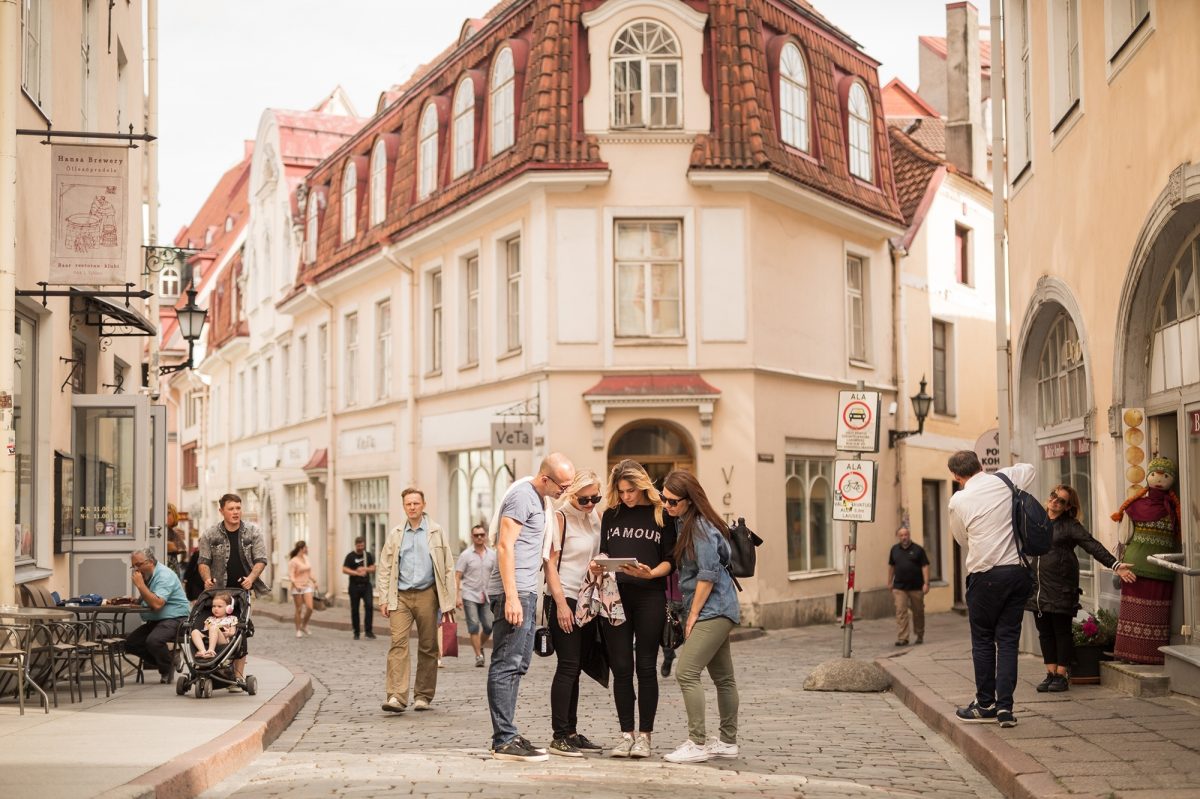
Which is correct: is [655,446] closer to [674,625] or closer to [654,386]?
[654,386]

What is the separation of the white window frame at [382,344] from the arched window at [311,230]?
457 centimetres

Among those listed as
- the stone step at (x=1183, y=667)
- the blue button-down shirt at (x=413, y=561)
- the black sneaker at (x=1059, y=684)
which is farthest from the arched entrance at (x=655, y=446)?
the stone step at (x=1183, y=667)

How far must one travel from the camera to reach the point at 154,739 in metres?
9.80

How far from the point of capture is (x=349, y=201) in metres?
32.5

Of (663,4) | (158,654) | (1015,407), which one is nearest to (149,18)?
(663,4)

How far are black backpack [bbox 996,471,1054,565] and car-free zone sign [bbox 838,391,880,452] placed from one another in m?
5.01

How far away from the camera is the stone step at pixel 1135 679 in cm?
1163

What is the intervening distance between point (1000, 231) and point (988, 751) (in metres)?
9.53

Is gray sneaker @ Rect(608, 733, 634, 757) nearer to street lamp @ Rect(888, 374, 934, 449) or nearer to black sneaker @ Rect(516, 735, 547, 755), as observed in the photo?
black sneaker @ Rect(516, 735, 547, 755)

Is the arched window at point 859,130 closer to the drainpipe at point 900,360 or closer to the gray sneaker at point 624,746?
the drainpipe at point 900,360

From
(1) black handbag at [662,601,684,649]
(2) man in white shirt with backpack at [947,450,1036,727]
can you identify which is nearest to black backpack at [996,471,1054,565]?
(2) man in white shirt with backpack at [947,450,1036,727]

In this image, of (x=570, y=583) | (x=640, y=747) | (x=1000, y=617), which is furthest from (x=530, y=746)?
(x=1000, y=617)

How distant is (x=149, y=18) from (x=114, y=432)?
27.8ft

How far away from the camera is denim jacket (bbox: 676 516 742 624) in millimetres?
9641
